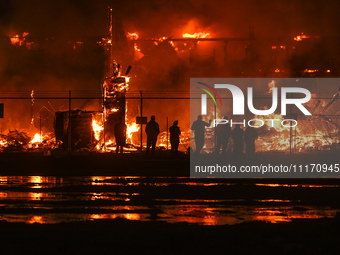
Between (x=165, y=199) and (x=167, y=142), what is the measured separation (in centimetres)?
1042

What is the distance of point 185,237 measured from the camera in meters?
7.13

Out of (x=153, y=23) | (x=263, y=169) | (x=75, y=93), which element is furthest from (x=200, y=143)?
(x=153, y=23)

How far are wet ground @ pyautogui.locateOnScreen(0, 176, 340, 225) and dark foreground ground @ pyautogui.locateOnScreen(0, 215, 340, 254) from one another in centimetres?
51

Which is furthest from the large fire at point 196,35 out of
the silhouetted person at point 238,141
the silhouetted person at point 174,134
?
the silhouetted person at point 174,134

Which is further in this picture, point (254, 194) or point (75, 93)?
point (75, 93)

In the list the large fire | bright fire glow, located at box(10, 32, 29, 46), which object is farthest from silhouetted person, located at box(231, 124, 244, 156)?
the large fire

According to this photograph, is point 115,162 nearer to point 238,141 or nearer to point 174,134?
point 174,134

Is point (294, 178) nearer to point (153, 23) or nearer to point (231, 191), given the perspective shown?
point (231, 191)

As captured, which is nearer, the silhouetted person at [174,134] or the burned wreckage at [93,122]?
the silhouetted person at [174,134]

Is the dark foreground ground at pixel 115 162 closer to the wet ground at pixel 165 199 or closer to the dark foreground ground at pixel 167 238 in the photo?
the wet ground at pixel 165 199

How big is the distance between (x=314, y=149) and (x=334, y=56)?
11657 mm

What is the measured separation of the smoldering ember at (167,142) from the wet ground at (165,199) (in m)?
0.04

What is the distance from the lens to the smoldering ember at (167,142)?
753 cm

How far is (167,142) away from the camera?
21188 millimetres
